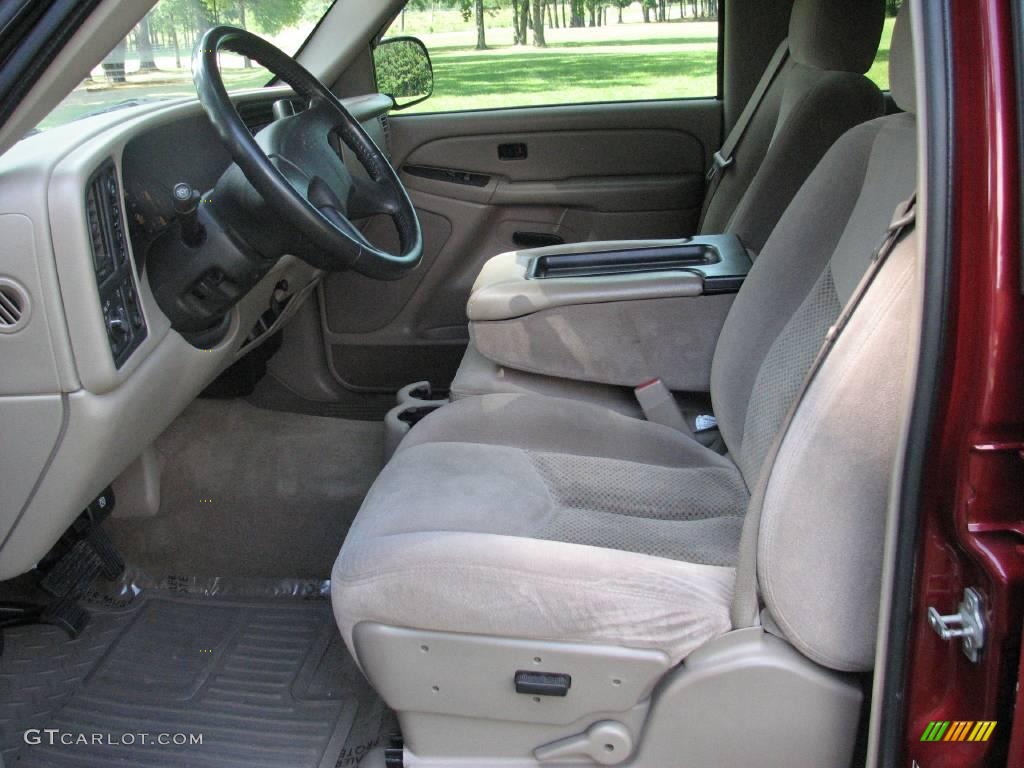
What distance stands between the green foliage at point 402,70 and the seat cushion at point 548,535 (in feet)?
4.29

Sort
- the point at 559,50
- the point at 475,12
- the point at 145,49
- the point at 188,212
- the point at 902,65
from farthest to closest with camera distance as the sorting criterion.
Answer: the point at 559,50, the point at 475,12, the point at 145,49, the point at 188,212, the point at 902,65

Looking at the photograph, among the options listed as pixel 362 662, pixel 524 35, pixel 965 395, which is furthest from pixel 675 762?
pixel 524 35

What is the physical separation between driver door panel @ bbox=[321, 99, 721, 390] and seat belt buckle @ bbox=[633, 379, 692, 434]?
1.10 metres

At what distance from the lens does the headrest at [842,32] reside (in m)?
2.10

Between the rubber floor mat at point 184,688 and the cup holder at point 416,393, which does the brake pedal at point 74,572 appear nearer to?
the rubber floor mat at point 184,688

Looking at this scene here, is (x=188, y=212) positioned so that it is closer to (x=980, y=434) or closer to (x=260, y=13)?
(x=260, y=13)

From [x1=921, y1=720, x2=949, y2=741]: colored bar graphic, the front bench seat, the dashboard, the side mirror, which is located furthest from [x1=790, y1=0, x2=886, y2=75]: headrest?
[x1=921, y1=720, x2=949, y2=741]: colored bar graphic

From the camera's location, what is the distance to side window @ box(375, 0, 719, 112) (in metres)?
2.65

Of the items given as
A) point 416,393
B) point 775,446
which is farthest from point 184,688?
point 775,446

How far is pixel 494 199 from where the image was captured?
9.48ft

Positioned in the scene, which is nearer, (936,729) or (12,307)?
(936,729)

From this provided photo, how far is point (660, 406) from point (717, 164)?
107 centimetres

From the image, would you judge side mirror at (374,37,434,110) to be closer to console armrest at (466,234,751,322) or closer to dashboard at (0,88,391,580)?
console armrest at (466,234,751,322)

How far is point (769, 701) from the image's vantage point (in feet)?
4.04
